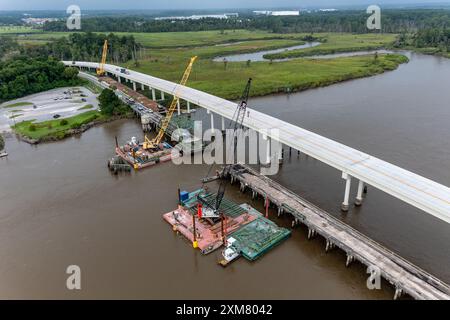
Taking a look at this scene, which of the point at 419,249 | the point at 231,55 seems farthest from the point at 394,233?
the point at 231,55

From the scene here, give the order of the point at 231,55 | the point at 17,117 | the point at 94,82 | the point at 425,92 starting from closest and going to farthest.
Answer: the point at 17,117
the point at 425,92
the point at 94,82
the point at 231,55

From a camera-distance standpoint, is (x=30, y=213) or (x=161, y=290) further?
(x=30, y=213)

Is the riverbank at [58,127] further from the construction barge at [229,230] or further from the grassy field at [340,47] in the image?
the grassy field at [340,47]

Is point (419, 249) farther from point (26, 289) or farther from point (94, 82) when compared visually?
point (94, 82)

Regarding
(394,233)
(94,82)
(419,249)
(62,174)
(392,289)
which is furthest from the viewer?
(94,82)

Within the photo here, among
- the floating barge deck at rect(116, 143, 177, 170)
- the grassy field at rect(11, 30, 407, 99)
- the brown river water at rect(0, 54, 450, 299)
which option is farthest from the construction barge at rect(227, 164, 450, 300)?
the grassy field at rect(11, 30, 407, 99)


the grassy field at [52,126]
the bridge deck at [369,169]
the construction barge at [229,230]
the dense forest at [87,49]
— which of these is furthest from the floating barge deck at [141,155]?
the dense forest at [87,49]
